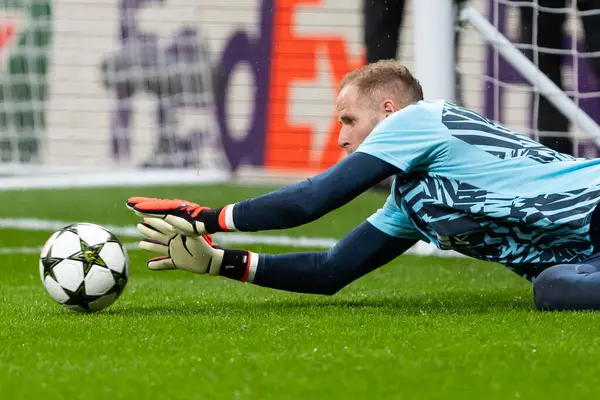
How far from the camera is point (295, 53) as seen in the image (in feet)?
39.9

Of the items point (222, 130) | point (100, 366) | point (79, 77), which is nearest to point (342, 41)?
point (222, 130)

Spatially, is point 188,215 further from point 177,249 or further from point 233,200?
point 233,200

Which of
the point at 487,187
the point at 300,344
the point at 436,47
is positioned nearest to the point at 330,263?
the point at 487,187

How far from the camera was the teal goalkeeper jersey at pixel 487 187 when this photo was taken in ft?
10.5

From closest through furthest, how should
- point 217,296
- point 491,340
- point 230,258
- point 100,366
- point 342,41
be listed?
point 100,366, point 491,340, point 230,258, point 217,296, point 342,41

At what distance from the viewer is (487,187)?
10.6 ft

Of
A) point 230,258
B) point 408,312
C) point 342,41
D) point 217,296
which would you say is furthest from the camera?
point 342,41

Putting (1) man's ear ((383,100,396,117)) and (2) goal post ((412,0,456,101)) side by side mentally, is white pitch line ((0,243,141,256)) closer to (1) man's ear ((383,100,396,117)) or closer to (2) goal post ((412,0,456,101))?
(2) goal post ((412,0,456,101))

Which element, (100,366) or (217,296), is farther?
(217,296)

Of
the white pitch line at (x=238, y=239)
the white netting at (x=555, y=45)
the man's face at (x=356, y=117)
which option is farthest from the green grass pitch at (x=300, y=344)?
the white netting at (x=555, y=45)

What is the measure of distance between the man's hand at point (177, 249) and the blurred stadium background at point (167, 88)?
7644 millimetres

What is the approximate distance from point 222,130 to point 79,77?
6.08 feet

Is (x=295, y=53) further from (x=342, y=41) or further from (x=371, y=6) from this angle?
(x=371, y=6)

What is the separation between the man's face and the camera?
333cm
